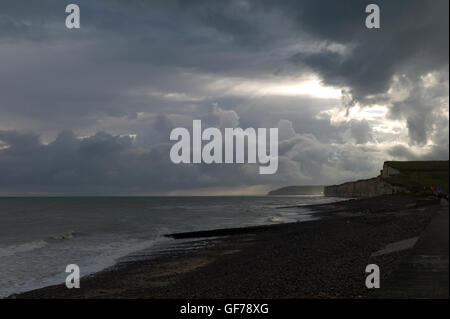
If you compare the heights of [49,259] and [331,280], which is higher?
[331,280]

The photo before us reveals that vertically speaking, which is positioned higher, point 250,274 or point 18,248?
point 250,274

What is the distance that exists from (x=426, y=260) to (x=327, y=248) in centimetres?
1467

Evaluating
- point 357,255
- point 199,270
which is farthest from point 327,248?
point 199,270

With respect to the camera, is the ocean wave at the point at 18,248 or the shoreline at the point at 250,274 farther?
the ocean wave at the point at 18,248

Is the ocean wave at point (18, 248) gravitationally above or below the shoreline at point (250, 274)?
below

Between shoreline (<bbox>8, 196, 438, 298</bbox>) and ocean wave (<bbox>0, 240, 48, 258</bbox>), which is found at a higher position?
shoreline (<bbox>8, 196, 438, 298</bbox>)

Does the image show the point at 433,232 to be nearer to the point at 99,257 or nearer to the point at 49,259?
the point at 99,257

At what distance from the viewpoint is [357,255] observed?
19344mm

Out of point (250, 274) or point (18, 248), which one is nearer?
point (250, 274)

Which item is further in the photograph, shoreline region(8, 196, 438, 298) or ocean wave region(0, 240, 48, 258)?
ocean wave region(0, 240, 48, 258)
